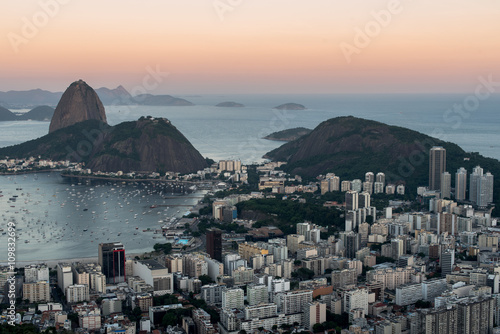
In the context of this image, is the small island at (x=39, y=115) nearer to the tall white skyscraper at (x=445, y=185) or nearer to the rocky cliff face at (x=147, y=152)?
the rocky cliff face at (x=147, y=152)

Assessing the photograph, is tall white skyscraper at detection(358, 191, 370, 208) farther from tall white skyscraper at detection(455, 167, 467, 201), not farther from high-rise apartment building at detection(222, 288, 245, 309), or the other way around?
high-rise apartment building at detection(222, 288, 245, 309)

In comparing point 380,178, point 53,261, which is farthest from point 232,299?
point 380,178

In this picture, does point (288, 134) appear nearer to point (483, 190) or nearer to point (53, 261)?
point (483, 190)

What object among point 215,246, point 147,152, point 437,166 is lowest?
point 215,246

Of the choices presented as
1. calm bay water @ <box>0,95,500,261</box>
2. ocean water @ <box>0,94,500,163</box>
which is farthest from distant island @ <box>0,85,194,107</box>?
calm bay water @ <box>0,95,500,261</box>

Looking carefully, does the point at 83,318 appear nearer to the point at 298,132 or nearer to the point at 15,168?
the point at 15,168

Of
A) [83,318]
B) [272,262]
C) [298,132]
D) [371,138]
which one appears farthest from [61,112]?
[83,318]

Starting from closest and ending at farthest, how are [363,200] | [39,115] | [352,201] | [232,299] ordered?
1. [232,299]
2. [352,201]
3. [363,200]
4. [39,115]

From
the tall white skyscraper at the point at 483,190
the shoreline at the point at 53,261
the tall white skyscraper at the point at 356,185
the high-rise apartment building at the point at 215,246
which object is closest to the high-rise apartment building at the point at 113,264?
the shoreline at the point at 53,261
